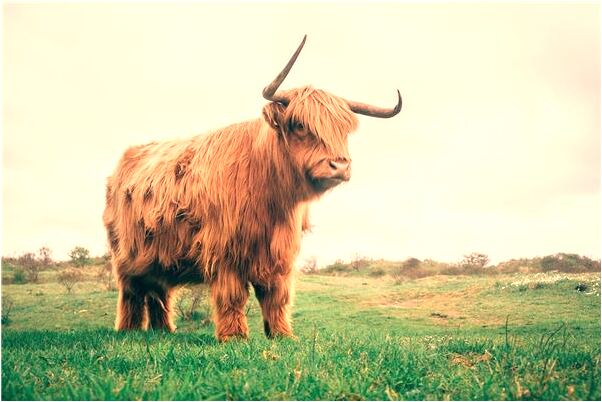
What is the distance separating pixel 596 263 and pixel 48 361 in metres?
14.2

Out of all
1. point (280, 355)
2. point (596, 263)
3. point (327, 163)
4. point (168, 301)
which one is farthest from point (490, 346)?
point (596, 263)

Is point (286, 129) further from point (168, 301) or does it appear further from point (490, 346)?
point (168, 301)

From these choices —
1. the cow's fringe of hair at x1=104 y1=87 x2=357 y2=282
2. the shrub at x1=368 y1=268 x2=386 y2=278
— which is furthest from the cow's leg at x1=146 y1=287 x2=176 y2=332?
the shrub at x1=368 y1=268 x2=386 y2=278

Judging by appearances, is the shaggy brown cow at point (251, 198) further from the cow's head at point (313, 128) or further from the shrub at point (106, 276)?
the shrub at point (106, 276)

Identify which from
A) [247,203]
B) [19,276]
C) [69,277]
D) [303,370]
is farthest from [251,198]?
[19,276]

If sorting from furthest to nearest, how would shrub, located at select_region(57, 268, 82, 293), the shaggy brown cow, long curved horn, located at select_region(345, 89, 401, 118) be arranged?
1. shrub, located at select_region(57, 268, 82, 293)
2. long curved horn, located at select_region(345, 89, 401, 118)
3. the shaggy brown cow

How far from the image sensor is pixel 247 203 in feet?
17.9

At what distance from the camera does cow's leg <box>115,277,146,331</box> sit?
7.48m

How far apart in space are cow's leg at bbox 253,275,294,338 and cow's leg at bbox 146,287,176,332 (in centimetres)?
230

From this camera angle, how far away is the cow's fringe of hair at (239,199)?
5398 millimetres

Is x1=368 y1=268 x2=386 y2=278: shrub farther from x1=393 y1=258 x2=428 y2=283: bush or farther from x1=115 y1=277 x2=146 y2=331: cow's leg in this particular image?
x1=115 y1=277 x2=146 y2=331: cow's leg

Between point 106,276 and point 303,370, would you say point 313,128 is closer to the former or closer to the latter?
point 303,370

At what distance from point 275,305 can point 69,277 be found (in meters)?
15.3

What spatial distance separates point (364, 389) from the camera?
2744 mm
